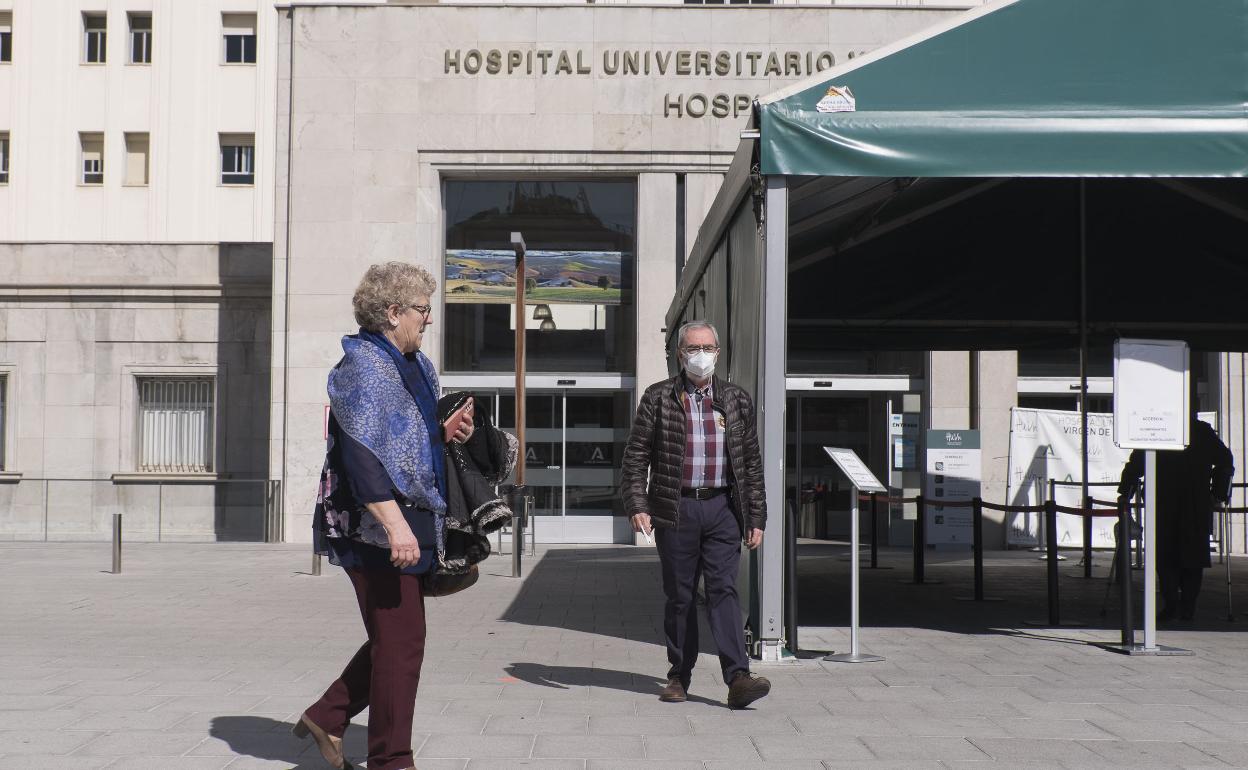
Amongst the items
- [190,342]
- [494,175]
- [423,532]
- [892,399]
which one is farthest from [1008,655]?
[190,342]

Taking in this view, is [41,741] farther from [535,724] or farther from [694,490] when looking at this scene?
[694,490]

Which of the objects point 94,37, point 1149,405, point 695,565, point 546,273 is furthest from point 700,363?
point 94,37

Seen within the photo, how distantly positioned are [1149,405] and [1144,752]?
3.54 metres

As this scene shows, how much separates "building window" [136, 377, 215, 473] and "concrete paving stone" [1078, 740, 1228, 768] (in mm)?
20228

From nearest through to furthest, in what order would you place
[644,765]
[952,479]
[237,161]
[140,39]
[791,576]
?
[644,765] < [791,576] < [952,479] < [140,39] < [237,161]

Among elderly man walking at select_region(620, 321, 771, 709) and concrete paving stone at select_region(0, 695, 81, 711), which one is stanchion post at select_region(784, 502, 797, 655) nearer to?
elderly man walking at select_region(620, 321, 771, 709)

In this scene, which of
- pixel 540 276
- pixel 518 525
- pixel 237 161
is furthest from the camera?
pixel 237 161

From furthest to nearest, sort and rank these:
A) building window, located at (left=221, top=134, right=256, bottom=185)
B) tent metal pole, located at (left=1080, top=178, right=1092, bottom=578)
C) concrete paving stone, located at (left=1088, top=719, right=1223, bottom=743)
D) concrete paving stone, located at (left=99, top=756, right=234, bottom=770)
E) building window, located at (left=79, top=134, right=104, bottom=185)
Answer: building window, located at (left=221, top=134, right=256, bottom=185), building window, located at (left=79, top=134, right=104, bottom=185), tent metal pole, located at (left=1080, top=178, right=1092, bottom=578), concrete paving stone, located at (left=1088, top=719, right=1223, bottom=743), concrete paving stone, located at (left=99, top=756, right=234, bottom=770)

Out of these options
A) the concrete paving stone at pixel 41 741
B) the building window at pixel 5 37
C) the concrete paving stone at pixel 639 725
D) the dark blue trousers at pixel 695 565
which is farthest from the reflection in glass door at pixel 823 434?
the building window at pixel 5 37

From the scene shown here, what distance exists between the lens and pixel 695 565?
22.1 feet

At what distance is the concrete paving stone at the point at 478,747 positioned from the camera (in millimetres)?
5441

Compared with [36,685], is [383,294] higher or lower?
higher

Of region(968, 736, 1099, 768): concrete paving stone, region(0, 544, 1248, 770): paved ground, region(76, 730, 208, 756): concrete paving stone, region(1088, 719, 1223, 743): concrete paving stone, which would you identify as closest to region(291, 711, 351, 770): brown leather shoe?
region(0, 544, 1248, 770): paved ground

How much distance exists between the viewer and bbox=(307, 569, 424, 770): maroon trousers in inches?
184
